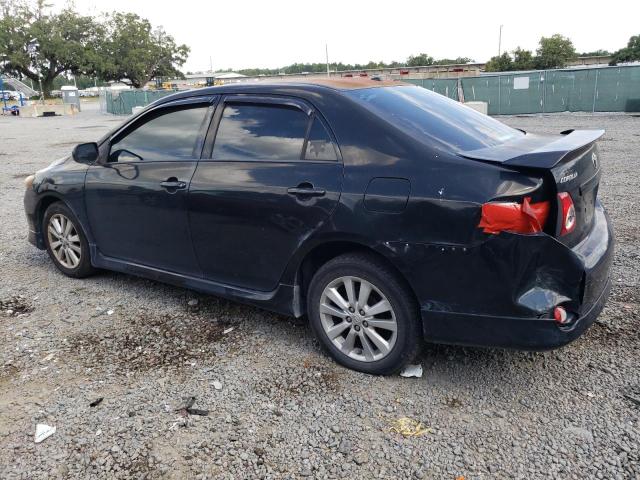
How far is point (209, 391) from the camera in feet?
10.6

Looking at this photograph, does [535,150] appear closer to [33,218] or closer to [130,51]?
[33,218]

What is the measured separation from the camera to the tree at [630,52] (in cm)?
6065

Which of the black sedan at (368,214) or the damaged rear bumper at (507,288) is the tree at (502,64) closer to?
the black sedan at (368,214)

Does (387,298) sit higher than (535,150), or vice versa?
(535,150)

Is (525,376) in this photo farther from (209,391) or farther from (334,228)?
(209,391)

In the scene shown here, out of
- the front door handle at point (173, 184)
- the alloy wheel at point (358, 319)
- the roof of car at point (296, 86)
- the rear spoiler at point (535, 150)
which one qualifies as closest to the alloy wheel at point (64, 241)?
the front door handle at point (173, 184)

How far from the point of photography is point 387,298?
3.08 metres

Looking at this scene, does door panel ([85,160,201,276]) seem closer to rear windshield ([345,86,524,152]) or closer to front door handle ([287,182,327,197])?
front door handle ([287,182,327,197])

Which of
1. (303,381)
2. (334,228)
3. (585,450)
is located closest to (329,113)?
(334,228)

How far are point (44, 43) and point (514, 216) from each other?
7199 cm

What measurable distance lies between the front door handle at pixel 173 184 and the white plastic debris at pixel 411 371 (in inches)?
76.7

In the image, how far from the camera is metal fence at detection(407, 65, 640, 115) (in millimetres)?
22094

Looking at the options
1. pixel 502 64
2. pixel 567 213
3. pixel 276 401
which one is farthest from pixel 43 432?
pixel 502 64

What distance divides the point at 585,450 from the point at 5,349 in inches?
145
